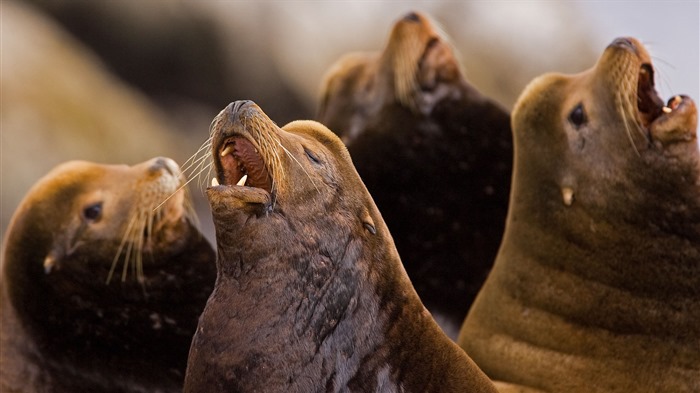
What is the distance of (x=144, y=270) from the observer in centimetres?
455

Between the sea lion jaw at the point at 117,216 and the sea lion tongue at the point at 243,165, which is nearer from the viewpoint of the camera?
the sea lion tongue at the point at 243,165

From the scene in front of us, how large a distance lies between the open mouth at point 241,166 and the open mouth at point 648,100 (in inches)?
64.2

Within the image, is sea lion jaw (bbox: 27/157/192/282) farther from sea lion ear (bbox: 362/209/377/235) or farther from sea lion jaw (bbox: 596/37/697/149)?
sea lion jaw (bbox: 596/37/697/149)

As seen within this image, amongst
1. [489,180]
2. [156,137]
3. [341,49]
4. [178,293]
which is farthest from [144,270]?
[341,49]

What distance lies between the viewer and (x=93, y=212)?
4.64m

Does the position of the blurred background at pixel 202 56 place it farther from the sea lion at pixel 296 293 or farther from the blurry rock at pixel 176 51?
the sea lion at pixel 296 293

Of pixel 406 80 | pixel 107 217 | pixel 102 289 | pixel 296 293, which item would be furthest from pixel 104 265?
pixel 406 80

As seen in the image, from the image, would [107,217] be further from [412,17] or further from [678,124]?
[678,124]

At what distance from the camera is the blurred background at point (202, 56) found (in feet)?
29.8

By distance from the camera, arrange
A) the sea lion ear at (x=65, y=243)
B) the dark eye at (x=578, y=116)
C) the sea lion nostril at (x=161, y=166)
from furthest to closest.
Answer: the sea lion nostril at (x=161, y=166)
the sea lion ear at (x=65, y=243)
the dark eye at (x=578, y=116)

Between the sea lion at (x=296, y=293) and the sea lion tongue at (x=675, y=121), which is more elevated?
the sea lion tongue at (x=675, y=121)

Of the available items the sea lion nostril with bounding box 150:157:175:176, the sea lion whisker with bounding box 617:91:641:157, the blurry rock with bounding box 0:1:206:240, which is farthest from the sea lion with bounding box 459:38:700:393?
the blurry rock with bounding box 0:1:206:240

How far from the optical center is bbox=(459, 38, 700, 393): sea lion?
389 cm

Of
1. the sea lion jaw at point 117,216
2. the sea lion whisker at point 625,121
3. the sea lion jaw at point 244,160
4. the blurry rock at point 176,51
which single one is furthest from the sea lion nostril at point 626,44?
the blurry rock at point 176,51
